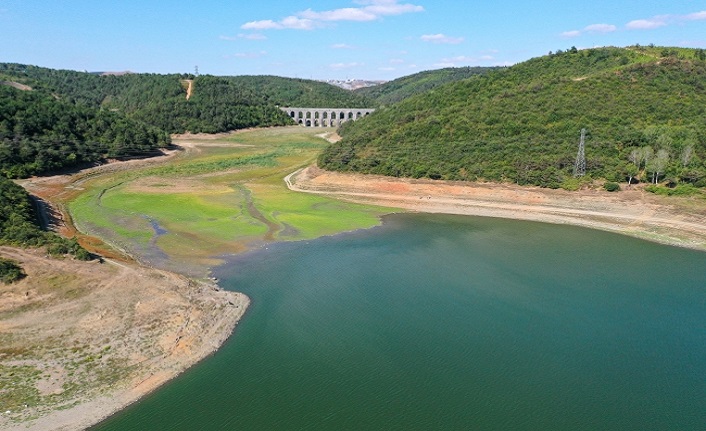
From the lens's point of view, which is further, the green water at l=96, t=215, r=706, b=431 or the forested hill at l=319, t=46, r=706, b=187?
the forested hill at l=319, t=46, r=706, b=187

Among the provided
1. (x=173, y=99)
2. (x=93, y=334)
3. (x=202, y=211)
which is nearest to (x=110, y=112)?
(x=173, y=99)

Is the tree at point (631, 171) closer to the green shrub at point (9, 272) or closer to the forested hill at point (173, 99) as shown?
the green shrub at point (9, 272)

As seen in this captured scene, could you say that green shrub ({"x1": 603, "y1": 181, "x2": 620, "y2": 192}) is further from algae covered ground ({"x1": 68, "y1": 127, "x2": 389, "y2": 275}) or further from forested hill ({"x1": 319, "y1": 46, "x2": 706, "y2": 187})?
algae covered ground ({"x1": 68, "y1": 127, "x2": 389, "y2": 275})

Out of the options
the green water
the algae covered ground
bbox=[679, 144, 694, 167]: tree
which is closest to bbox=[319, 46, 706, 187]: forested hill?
bbox=[679, 144, 694, 167]: tree

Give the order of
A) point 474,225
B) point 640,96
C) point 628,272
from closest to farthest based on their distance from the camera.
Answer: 1. point 628,272
2. point 474,225
3. point 640,96

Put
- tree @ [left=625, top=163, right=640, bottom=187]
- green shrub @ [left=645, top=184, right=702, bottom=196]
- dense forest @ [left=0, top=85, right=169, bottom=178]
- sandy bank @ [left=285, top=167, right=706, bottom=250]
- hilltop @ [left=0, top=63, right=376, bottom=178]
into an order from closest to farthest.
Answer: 1. sandy bank @ [left=285, top=167, right=706, bottom=250]
2. green shrub @ [left=645, top=184, right=702, bottom=196]
3. tree @ [left=625, top=163, right=640, bottom=187]
4. dense forest @ [left=0, top=85, right=169, bottom=178]
5. hilltop @ [left=0, top=63, right=376, bottom=178]

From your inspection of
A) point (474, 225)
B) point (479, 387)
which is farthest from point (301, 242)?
point (479, 387)

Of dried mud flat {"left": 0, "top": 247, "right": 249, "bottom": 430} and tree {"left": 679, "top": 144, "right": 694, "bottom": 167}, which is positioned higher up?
tree {"left": 679, "top": 144, "right": 694, "bottom": 167}

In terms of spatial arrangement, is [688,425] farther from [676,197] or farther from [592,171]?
[592,171]
